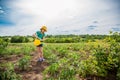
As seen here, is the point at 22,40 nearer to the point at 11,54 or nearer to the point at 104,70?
the point at 11,54

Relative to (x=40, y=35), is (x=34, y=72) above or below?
below

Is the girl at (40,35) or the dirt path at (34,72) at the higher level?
the girl at (40,35)

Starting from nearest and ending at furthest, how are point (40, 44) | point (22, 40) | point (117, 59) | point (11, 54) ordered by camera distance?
point (117, 59) → point (40, 44) → point (11, 54) → point (22, 40)

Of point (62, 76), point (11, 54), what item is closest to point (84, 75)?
point (62, 76)

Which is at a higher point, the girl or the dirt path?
the girl

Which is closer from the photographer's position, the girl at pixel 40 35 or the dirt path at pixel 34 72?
the dirt path at pixel 34 72

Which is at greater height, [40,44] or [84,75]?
[40,44]

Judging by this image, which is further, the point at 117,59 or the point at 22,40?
the point at 22,40

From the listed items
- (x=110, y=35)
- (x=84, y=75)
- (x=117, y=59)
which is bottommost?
(x=84, y=75)

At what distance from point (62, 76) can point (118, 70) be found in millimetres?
1592

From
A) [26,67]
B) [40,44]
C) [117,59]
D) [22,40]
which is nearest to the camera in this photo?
[117,59]

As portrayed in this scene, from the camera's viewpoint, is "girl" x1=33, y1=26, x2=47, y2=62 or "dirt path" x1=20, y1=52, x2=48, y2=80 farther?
"girl" x1=33, y1=26, x2=47, y2=62

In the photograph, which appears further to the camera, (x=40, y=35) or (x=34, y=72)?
(x=40, y=35)

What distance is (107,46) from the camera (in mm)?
6566
